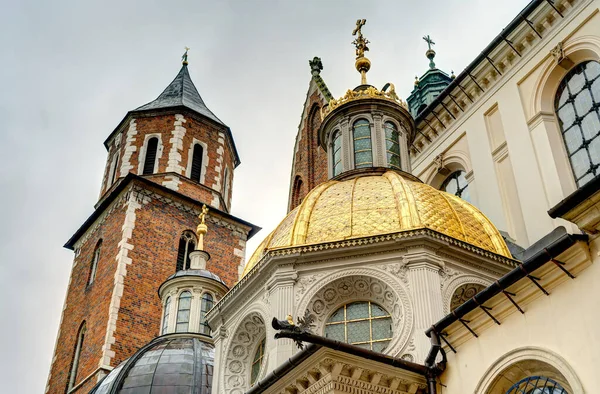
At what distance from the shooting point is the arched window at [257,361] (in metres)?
11.8

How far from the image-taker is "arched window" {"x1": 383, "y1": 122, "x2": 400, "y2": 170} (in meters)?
15.4

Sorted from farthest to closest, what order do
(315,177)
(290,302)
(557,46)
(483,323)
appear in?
(315,177) → (557,46) → (290,302) → (483,323)

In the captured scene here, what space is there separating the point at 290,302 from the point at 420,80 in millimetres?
13861

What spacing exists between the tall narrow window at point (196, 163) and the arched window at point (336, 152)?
41.8 ft

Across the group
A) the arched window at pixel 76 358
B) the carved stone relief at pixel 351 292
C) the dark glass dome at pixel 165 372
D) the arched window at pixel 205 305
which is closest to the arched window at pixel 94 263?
the arched window at pixel 76 358

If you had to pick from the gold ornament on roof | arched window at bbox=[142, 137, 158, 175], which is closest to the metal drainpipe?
the gold ornament on roof

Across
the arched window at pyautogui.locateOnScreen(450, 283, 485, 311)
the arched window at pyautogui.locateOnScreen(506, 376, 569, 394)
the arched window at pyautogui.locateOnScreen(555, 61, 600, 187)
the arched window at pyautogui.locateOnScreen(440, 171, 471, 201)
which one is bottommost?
the arched window at pyautogui.locateOnScreen(506, 376, 569, 394)

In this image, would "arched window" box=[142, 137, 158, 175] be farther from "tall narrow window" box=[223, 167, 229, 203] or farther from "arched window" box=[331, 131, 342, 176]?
"arched window" box=[331, 131, 342, 176]

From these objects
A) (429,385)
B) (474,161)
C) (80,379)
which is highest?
(474,161)

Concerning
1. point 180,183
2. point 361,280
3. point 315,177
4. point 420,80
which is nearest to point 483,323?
point 361,280

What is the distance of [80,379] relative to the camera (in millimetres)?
22875

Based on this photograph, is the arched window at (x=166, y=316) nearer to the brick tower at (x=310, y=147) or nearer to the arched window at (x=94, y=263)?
the brick tower at (x=310, y=147)

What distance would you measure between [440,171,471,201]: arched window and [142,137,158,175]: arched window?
12.3 metres

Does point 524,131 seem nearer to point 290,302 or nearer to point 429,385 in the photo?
point 290,302
